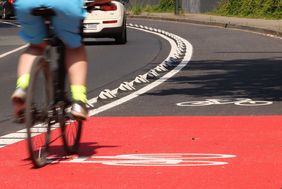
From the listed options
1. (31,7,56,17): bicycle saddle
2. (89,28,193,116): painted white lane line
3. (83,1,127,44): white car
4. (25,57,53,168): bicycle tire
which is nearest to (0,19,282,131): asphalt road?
(89,28,193,116): painted white lane line

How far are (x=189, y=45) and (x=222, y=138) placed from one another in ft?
59.8

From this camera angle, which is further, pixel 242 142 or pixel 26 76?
pixel 242 142

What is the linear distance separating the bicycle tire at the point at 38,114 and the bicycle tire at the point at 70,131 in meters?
0.20

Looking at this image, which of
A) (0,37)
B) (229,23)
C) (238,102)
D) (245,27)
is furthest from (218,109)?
(229,23)

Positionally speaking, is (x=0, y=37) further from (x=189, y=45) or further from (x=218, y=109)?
(x=218, y=109)

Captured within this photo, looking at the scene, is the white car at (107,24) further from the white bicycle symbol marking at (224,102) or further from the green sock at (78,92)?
the green sock at (78,92)

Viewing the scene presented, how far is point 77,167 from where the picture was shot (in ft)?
24.7

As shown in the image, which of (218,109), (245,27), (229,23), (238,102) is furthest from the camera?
Result: (229,23)

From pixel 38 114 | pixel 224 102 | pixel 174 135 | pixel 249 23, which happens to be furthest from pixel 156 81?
pixel 249 23

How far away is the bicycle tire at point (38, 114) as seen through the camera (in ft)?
24.0

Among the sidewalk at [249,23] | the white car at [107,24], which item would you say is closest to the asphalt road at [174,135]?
the white car at [107,24]

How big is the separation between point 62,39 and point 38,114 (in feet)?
1.96

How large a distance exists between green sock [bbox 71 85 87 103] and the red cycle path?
509mm

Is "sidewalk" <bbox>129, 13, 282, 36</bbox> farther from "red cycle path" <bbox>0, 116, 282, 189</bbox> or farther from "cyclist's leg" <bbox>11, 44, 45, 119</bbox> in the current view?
"cyclist's leg" <bbox>11, 44, 45, 119</bbox>
